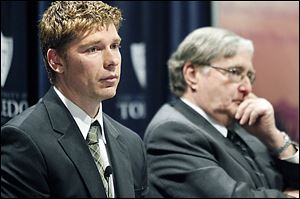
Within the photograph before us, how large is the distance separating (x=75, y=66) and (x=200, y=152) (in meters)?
0.50

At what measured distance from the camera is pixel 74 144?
1314 mm

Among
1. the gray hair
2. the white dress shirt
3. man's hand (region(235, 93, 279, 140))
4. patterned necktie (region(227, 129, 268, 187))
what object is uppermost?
the gray hair

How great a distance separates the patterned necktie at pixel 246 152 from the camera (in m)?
1.77

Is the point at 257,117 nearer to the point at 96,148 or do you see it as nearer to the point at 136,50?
the point at 136,50

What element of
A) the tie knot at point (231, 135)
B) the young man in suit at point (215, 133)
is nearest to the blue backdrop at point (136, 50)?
the young man in suit at point (215, 133)

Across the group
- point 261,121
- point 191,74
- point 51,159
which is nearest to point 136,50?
point 191,74

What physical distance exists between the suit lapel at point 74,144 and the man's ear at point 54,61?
70mm

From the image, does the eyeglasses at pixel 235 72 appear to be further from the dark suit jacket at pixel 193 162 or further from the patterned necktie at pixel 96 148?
the patterned necktie at pixel 96 148

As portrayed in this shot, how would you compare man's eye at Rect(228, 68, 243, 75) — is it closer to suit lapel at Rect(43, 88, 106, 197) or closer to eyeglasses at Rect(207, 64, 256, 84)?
eyeglasses at Rect(207, 64, 256, 84)

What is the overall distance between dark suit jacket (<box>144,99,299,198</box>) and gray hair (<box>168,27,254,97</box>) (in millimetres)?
118

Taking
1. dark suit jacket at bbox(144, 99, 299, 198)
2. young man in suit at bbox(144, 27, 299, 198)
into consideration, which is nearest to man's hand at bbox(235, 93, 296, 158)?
young man in suit at bbox(144, 27, 299, 198)

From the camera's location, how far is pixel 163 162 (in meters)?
1.69

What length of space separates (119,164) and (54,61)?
0.94ft

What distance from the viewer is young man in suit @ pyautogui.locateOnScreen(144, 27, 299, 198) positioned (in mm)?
1642
